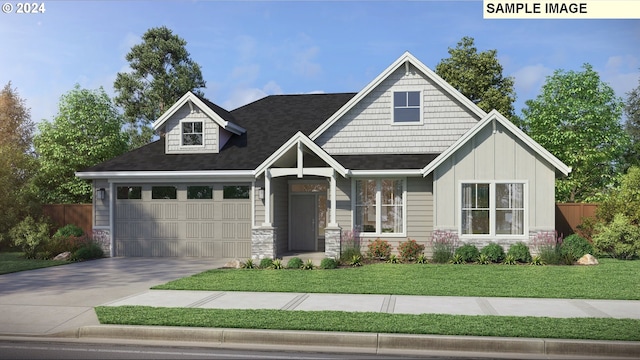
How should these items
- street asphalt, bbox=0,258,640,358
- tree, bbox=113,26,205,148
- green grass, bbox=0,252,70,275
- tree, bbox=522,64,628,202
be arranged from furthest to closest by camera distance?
tree, bbox=113,26,205,148
tree, bbox=522,64,628,202
green grass, bbox=0,252,70,275
street asphalt, bbox=0,258,640,358

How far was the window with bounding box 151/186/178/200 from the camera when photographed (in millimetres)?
22141

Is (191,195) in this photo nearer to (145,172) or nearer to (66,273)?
(145,172)

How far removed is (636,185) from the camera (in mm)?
23125

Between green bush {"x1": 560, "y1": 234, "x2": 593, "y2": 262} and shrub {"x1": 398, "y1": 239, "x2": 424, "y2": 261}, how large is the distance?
462 centimetres

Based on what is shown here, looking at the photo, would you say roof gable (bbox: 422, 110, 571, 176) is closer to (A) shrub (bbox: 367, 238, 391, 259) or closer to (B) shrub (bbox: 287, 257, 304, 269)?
(A) shrub (bbox: 367, 238, 391, 259)

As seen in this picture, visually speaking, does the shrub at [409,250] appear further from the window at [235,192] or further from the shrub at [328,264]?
the window at [235,192]

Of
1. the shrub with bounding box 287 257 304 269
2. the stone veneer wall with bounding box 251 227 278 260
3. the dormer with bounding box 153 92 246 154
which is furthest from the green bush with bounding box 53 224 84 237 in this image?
the shrub with bounding box 287 257 304 269

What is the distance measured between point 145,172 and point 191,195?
1.86 meters

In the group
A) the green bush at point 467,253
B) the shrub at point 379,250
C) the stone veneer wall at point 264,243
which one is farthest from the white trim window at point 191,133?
the green bush at point 467,253

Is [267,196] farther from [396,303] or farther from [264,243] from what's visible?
[396,303]

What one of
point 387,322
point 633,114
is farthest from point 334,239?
point 633,114

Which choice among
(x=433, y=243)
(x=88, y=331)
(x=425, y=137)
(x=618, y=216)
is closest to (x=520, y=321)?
(x=88, y=331)

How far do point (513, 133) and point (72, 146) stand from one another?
94.9ft

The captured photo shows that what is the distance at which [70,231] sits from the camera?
24172mm
